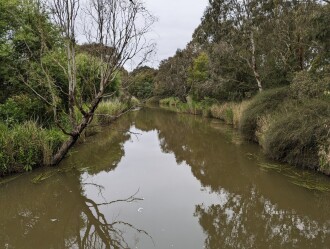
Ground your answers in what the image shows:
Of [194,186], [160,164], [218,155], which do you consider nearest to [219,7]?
[218,155]

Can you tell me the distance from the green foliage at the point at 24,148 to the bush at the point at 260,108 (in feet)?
21.7

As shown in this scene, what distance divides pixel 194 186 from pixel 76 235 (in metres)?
2.97

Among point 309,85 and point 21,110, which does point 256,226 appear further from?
point 21,110

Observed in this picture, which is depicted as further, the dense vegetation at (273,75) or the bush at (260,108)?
the bush at (260,108)

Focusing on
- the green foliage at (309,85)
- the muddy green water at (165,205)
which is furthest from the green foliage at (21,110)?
the green foliage at (309,85)

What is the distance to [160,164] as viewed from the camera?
8602mm

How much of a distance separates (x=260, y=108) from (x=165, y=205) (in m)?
6.49

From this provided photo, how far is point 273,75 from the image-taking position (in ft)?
49.5

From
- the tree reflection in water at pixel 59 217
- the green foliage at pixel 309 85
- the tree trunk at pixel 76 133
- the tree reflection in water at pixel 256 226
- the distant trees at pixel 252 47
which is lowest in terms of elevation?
the tree reflection in water at pixel 59 217

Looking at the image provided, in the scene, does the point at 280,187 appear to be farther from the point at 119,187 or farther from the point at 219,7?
the point at 219,7

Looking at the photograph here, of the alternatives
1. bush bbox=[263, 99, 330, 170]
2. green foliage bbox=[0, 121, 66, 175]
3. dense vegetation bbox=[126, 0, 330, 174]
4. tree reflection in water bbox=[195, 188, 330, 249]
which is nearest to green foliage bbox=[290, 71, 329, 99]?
dense vegetation bbox=[126, 0, 330, 174]

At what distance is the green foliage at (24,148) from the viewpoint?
6473 millimetres

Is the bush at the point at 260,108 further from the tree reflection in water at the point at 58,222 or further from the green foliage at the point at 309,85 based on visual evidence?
the tree reflection in water at the point at 58,222

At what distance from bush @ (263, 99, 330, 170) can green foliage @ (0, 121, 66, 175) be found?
220 inches
